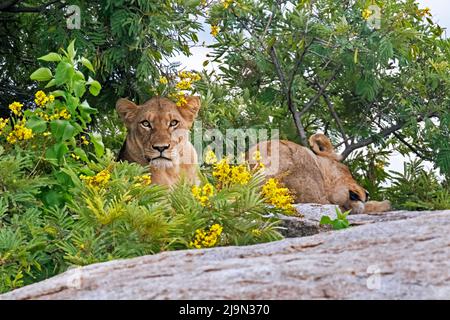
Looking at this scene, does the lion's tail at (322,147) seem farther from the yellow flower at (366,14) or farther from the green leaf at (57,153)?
the green leaf at (57,153)

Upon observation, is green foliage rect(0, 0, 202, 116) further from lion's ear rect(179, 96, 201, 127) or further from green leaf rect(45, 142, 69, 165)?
green leaf rect(45, 142, 69, 165)

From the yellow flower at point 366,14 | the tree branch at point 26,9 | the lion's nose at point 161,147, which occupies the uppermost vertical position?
the tree branch at point 26,9

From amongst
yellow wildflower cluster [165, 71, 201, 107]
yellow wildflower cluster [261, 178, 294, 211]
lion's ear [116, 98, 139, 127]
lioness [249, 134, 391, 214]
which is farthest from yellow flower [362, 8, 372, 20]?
yellow wildflower cluster [261, 178, 294, 211]

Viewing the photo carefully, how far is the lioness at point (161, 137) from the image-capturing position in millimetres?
9586

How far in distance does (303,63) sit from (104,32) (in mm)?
2996

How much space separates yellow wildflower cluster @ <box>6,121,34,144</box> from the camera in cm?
784

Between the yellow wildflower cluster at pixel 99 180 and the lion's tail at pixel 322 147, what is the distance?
470 centimetres

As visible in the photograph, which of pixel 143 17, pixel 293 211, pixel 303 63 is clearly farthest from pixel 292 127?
pixel 293 211

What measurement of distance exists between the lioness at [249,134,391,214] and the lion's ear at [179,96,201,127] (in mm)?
1077

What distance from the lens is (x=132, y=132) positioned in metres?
10.1

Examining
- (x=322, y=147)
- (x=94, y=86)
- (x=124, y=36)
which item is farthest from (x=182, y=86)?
(x=322, y=147)

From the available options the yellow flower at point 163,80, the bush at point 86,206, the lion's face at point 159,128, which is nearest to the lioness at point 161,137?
the lion's face at point 159,128

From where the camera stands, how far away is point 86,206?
688 centimetres
